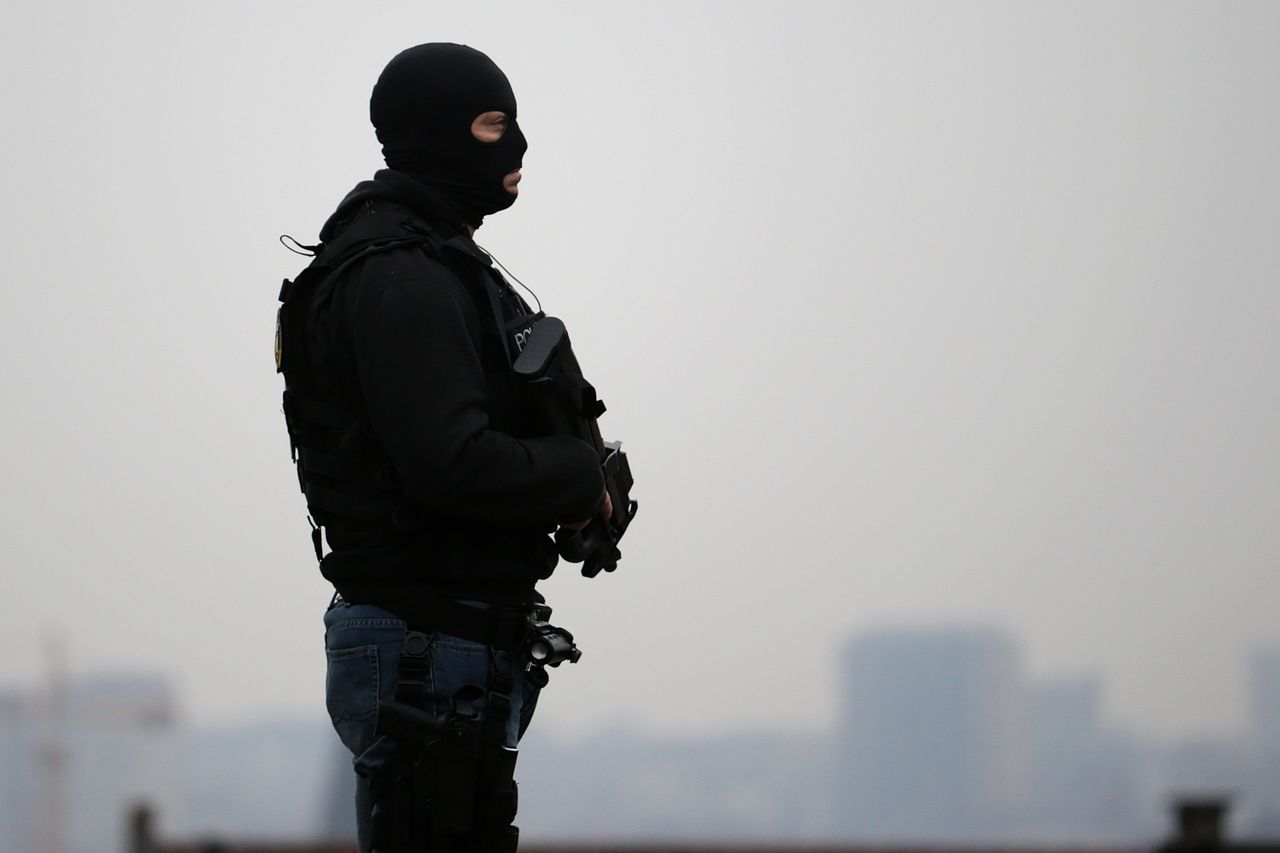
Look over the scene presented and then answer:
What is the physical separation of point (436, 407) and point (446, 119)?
0.84m

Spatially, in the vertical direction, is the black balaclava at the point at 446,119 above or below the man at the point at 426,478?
above

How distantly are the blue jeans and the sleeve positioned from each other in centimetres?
33

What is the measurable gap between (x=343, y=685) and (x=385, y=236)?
1096 mm

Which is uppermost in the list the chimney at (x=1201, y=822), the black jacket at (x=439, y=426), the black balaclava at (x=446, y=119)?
the black balaclava at (x=446, y=119)

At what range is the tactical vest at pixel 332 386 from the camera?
13.1 feet

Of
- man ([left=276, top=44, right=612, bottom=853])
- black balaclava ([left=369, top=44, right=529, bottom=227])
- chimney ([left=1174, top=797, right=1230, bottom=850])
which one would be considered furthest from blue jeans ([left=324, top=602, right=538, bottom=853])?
chimney ([left=1174, top=797, right=1230, bottom=850])

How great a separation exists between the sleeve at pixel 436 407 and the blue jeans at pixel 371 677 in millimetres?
326

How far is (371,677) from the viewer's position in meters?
3.99

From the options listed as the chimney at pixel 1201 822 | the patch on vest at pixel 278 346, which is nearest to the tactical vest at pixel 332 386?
the patch on vest at pixel 278 346

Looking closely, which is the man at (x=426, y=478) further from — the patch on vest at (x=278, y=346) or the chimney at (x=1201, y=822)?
the chimney at (x=1201, y=822)

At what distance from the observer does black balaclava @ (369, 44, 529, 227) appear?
166 inches

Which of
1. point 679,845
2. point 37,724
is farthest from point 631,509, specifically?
point 37,724

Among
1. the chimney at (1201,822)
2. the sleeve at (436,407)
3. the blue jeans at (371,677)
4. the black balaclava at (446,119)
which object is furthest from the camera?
the chimney at (1201,822)

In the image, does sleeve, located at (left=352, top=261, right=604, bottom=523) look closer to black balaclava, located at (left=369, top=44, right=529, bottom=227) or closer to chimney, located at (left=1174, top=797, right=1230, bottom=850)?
black balaclava, located at (left=369, top=44, right=529, bottom=227)
